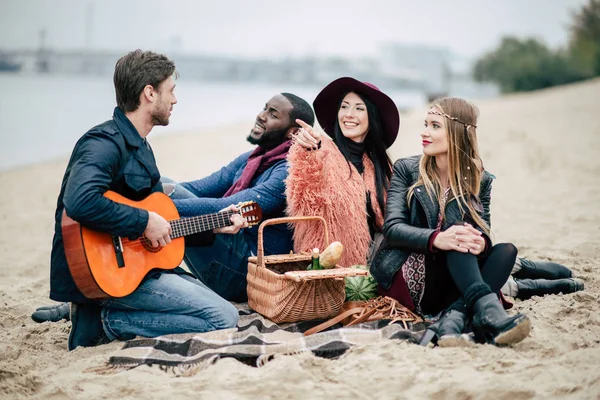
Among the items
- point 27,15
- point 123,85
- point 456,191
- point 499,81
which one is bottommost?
point 456,191

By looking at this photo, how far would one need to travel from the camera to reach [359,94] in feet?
15.3

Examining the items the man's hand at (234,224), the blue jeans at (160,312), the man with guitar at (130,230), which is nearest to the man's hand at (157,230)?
the man with guitar at (130,230)

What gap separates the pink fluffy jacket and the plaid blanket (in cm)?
71

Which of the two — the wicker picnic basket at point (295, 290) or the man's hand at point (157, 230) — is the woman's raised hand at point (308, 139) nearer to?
the wicker picnic basket at point (295, 290)

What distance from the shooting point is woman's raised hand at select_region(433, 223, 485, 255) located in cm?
359

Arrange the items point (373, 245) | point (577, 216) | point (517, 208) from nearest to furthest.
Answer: point (373, 245) → point (577, 216) → point (517, 208)

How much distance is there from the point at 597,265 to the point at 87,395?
3.92m

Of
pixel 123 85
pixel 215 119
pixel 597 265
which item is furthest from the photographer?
pixel 215 119

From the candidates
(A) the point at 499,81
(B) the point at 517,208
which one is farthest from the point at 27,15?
(B) the point at 517,208

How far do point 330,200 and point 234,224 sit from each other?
0.66 metres

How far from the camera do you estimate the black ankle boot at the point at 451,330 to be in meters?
3.37

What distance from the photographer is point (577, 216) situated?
7.10 metres

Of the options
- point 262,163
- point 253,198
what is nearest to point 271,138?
point 262,163

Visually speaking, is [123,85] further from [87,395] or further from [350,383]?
[350,383]
